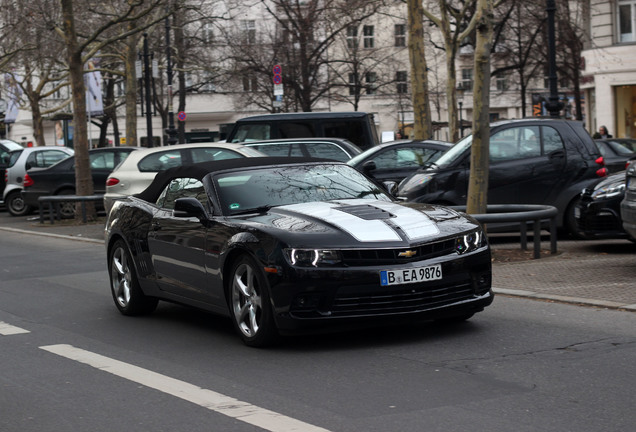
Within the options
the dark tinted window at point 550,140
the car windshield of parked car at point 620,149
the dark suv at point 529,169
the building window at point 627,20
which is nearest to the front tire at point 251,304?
the dark suv at point 529,169

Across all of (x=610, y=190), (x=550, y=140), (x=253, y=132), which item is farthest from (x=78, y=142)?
(x=610, y=190)

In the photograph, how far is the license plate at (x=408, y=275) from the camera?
743 cm

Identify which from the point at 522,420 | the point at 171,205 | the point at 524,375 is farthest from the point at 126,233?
the point at 522,420

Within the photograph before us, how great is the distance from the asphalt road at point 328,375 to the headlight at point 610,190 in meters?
3.72

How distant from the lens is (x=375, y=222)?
304 inches

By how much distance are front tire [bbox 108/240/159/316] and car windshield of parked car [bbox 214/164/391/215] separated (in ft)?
5.34

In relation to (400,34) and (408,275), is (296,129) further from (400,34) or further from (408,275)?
(400,34)

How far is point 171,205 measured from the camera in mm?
9383

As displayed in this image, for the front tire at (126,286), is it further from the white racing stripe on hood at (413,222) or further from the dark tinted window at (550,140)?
the dark tinted window at (550,140)

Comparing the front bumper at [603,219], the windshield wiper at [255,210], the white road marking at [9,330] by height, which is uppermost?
the windshield wiper at [255,210]

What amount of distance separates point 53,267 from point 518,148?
679 cm

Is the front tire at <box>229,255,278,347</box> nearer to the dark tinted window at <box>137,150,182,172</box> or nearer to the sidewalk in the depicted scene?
the sidewalk

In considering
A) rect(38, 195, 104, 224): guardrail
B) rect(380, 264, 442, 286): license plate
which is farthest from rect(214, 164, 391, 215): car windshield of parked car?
rect(38, 195, 104, 224): guardrail

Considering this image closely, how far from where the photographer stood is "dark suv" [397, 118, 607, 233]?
1515cm
